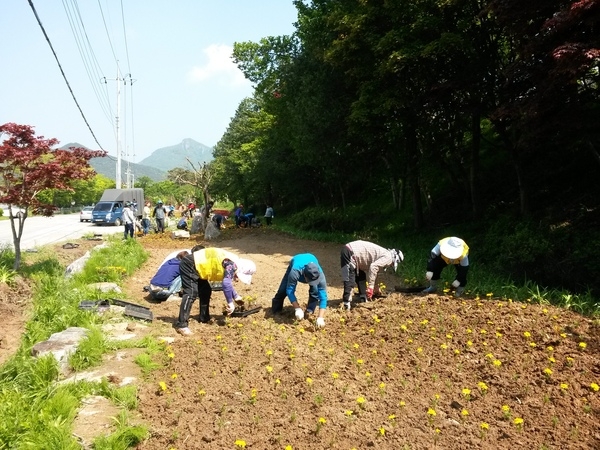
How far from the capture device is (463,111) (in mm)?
12195

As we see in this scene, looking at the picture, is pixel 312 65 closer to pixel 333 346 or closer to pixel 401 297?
pixel 401 297

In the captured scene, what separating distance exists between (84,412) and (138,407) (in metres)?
0.46

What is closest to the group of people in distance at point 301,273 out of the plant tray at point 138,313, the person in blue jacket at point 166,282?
the plant tray at point 138,313

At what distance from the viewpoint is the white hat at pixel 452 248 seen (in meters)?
6.88

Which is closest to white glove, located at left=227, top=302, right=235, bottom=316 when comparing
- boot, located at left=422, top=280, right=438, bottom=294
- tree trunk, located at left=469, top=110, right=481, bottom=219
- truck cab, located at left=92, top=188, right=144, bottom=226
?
boot, located at left=422, top=280, right=438, bottom=294

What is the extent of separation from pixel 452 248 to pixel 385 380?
3.07 m

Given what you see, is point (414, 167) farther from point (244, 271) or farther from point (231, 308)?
point (231, 308)

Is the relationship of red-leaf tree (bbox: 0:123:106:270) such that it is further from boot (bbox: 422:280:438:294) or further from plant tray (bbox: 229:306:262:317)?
boot (bbox: 422:280:438:294)

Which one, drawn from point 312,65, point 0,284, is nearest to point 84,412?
point 0,284

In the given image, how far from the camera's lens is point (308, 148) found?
17.1 m

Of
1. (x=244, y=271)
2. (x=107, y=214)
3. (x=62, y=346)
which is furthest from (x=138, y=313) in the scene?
(x=107, y=214)

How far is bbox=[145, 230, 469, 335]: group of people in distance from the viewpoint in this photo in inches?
248

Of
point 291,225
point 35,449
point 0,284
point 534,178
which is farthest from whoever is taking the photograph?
point 291,225

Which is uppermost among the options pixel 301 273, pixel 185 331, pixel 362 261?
pixel 362 261
